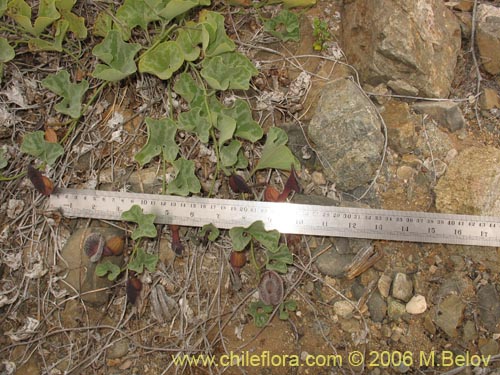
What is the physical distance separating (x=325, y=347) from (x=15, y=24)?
213cm

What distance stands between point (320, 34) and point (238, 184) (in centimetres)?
90

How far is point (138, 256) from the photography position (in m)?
2.07

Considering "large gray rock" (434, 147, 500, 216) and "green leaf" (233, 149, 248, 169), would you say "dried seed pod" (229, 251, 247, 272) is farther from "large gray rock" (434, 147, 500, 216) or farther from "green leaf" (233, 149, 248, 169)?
"large gray rock" (434, 147, 500, 216)

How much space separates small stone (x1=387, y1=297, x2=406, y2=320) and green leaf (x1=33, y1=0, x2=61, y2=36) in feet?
6.57

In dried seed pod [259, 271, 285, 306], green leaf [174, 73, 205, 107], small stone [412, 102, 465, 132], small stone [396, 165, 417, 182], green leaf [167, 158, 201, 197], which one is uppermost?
green leaf [174, 73, 205, 107]

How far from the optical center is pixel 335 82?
7.60 ft

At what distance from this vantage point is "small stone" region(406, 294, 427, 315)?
6.79ft

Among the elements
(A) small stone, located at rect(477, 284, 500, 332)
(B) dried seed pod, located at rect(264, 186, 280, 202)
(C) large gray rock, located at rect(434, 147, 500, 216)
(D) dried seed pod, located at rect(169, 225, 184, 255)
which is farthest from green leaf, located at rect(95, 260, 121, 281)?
(A) small stone, located at rect(477, 284, 500, 332)

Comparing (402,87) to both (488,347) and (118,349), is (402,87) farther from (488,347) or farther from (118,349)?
(118,349)

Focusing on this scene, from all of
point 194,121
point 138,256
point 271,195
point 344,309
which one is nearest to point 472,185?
point 344,309

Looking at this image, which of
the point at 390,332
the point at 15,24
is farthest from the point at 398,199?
the point at 15,24

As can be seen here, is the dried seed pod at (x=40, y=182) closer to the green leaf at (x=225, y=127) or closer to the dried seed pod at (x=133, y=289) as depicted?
the dried seed pod at (x=133, y=289)

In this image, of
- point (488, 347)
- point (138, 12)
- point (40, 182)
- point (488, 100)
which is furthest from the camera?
point (488, 100)

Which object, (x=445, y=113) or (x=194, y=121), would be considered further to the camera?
(x=445, y=113)
